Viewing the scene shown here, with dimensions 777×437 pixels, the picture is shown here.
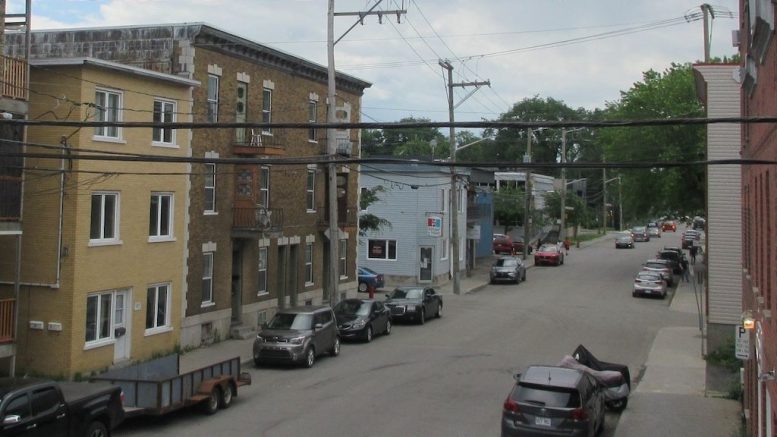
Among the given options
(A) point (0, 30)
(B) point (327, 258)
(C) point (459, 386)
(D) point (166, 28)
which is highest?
(D) point (166, 28)

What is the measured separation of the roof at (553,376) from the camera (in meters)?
14.9

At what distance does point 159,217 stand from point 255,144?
5.29 m

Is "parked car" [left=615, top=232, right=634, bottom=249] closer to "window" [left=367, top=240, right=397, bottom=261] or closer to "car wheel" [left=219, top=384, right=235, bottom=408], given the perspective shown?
"window" [left=367, top=240, right=397, bottom=261]

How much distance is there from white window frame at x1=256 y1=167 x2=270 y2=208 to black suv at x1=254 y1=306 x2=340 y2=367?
6188 millimetres

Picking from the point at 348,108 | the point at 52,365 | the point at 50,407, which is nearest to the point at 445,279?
the point at 348,108

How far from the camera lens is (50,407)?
1335cm

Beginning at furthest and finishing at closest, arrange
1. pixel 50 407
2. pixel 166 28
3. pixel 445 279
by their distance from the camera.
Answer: pixel 445 279 → pixel 166 28 → pixel 50 407

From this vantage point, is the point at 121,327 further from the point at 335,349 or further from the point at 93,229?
the point at 335,349

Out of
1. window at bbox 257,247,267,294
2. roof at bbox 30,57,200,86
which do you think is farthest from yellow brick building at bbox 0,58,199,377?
window at bbox 257,247,267,294

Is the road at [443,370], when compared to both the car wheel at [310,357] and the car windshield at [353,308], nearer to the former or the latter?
the car wheel at [310,357]

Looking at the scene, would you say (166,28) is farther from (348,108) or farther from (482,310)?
(482,310)

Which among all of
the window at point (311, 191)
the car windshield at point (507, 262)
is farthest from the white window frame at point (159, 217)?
the car windshield at point (507, 262)

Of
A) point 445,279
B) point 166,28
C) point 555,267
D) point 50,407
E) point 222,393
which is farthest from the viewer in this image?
point 555,267

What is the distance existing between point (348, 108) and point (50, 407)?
25121 mm
